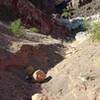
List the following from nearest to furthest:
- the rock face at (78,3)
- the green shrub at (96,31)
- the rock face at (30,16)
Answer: the green shrub at (96,31) < the rock face at (30,16) < the rock face at (78,3)

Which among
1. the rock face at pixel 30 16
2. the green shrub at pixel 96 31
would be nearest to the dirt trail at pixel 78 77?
the green shrub at pixel 96 31

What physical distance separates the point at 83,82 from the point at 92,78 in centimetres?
16

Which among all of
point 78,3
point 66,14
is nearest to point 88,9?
point 66,14

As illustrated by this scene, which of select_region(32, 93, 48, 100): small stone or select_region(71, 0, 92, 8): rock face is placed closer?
select_region(32, 93, 48, 100): small stone

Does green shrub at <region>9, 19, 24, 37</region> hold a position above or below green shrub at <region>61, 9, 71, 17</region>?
below

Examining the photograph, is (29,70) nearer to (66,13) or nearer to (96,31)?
(96,31)

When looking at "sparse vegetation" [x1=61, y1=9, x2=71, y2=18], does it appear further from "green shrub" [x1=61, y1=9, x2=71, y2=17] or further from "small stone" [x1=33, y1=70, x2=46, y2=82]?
"small stone" [x1=33, y1=70, x2=46, y2=82]

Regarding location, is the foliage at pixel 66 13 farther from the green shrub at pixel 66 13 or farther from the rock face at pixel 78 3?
the rock face at pixel 78 3

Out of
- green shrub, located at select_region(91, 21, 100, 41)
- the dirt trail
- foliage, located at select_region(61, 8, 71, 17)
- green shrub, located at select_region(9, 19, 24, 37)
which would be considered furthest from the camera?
foliage, located at select_region(61, 8, 71, 17)

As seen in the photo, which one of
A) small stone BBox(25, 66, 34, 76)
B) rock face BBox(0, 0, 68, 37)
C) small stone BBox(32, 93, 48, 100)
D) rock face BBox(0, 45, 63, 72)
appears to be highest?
rock face BBox(0, 0, 68, 37)

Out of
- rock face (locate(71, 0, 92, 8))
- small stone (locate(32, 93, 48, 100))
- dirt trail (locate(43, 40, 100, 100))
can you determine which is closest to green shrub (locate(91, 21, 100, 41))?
dirt trail (locate(43, 40, 100, 100))

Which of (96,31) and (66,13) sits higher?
(66,13)

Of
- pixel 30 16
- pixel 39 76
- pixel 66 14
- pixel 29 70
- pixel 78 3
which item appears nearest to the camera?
pixel 39 76

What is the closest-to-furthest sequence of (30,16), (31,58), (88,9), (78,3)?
(31,58) < (30,16) < (88,9) < (78,3)
